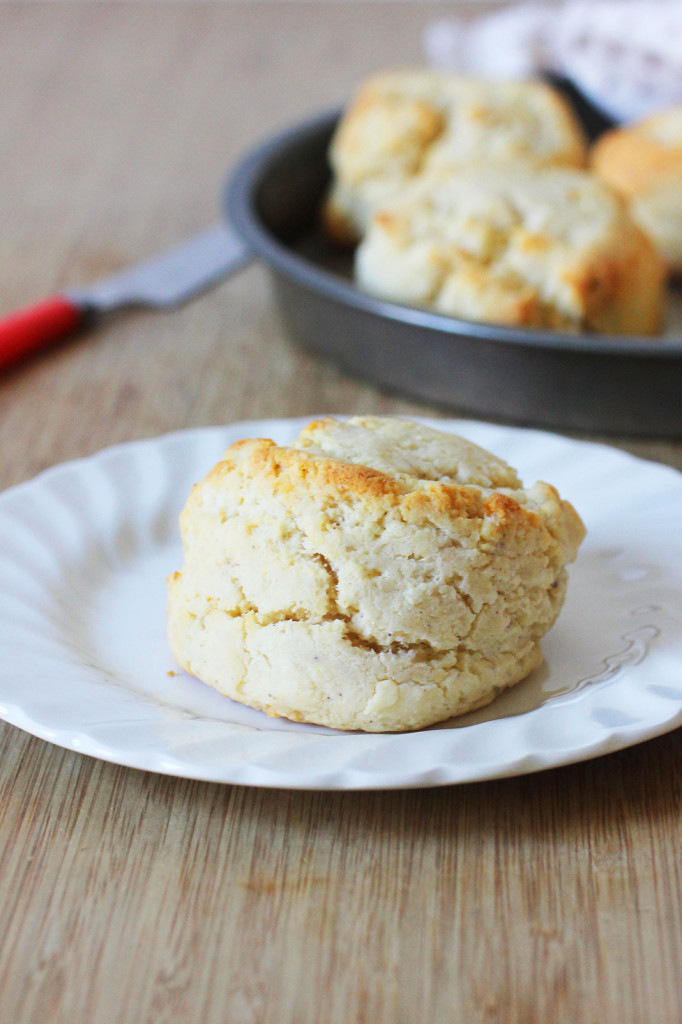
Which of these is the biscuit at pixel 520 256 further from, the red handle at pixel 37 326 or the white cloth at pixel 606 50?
the white cloth at pixel 606 50

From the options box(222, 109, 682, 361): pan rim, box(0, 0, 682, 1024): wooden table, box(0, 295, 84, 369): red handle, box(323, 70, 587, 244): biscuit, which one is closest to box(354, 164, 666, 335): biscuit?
box(222, 109, 682, 361): pan rim

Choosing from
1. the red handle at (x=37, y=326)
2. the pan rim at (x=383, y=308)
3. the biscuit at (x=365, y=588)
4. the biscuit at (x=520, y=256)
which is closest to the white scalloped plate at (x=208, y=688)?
the biscuit at (x=365, y=588)

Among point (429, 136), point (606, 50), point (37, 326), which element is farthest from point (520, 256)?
point (606, 50)

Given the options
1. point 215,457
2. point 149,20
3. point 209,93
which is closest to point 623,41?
point 209,93

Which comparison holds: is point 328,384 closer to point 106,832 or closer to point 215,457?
point 215,457

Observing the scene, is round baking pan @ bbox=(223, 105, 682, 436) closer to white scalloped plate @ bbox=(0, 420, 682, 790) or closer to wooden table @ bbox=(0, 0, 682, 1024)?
white scalloped plate @ bbox=(0, 420, 682, 790)

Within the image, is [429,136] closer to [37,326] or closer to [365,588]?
[37,326]
